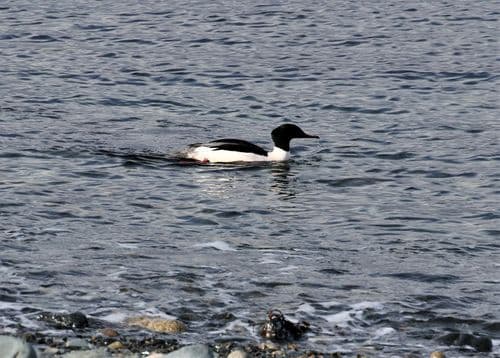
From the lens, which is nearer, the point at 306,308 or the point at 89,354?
the point at 89,354

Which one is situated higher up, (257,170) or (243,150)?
(243,150)

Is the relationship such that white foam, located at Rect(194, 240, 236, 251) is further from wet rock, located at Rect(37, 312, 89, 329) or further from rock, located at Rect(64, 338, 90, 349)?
rock, located at Rect(64, 338, 90, 349)

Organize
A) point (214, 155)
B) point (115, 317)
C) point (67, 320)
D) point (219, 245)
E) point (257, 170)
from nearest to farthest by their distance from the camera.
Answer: point (67, 320) < point (115, 317) < point (219, 245) < point (214, 155) < point (257, 170)

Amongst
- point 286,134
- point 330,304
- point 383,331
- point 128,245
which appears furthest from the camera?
point 286,134

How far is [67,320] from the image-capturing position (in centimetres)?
1180

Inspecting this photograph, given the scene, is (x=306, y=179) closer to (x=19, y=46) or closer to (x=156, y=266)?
(x=156, y=266)

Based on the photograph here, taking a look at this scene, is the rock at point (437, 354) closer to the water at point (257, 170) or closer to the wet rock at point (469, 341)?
the water at point (257, 170)

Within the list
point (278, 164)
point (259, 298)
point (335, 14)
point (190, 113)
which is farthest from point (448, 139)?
point (335, 14)

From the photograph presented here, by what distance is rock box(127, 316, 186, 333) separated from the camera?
1184 centimetres

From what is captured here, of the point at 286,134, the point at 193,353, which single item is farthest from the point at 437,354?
the point at 286,134

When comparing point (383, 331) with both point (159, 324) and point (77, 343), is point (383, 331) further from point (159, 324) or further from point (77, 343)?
point (77, 343)

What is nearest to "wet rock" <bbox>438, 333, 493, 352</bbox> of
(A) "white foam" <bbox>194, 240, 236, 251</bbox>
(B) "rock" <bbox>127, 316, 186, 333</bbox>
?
(B) "rock" <bbox>127, 316, 186, 333</bbox>

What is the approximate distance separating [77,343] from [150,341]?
681mm

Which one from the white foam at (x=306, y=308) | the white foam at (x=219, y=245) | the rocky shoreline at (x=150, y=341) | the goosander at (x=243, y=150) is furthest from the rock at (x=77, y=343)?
the goosander at (x=243, y=150)
